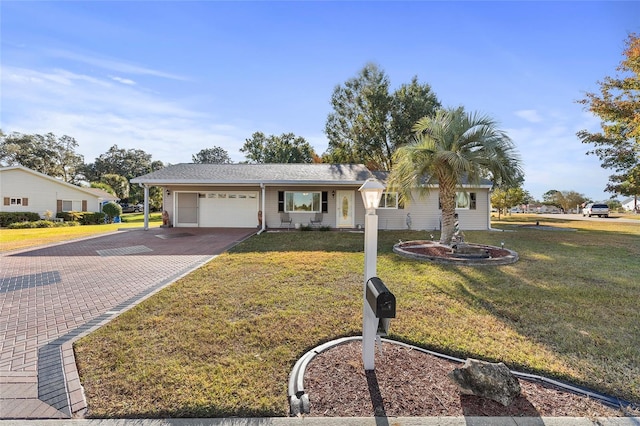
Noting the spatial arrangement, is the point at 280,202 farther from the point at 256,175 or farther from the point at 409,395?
the point at 409,395

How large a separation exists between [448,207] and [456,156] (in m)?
1.81

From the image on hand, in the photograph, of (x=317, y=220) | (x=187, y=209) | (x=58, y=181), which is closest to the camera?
(x=317, y=220)

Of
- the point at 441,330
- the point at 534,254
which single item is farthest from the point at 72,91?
the point at 534,254

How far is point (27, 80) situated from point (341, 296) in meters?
11.6

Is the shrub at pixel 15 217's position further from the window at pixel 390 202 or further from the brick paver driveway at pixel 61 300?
the window at pixel 390 202

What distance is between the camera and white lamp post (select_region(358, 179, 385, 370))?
8.92ft

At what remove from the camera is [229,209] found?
16.0 metres

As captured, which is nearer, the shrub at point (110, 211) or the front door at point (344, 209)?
the front door at point (344, 209)

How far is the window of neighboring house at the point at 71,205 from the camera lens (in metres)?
24.3

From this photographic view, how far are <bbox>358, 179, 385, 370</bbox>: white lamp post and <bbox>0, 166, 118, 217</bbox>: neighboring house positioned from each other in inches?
1160

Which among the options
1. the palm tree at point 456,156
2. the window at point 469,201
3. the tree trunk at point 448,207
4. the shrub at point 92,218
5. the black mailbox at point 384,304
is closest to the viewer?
the black mailbox at point 384,304

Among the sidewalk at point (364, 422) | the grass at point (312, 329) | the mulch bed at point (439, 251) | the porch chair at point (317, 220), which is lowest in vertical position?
the sidewalk at point (364, 422)

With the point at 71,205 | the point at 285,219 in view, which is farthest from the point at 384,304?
the point at 71,205

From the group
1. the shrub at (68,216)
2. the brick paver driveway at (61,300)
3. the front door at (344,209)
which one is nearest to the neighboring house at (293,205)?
the front door at (344,209)
